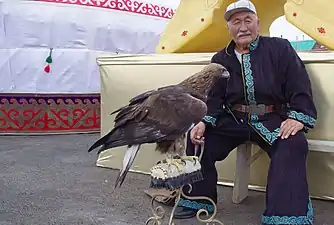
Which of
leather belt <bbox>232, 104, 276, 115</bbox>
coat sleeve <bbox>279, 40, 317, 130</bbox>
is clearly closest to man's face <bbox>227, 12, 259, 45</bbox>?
coat sleeve <bbox>279, 40, 317, 130</bbox>

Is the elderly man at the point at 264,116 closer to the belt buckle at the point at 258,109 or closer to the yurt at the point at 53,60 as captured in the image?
the belt buckle at the point at 258,109

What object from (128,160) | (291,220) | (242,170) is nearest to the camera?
(128,160)

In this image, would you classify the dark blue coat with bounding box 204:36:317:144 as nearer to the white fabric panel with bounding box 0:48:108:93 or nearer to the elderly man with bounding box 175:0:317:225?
the elderly man with bounding box 175:0:317:225

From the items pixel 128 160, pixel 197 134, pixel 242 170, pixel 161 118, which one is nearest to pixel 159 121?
pixel 161 118

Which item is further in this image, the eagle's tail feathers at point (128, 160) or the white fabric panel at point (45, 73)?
the white fabric panel at point (45, 73)

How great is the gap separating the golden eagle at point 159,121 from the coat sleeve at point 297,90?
46cm

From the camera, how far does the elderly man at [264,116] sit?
159 cm

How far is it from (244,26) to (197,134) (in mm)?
418

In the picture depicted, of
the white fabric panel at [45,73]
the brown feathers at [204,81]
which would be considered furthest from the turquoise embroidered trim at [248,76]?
the white fabric panel at [45,73]

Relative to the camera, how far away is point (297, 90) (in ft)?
5.56

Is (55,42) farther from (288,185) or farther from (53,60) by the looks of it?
(288,185)

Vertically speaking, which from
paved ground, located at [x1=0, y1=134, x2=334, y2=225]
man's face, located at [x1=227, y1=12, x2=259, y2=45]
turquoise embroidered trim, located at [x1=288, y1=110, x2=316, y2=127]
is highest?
man's face, located at [x1=227, y1=12, x2=259, y2=45]

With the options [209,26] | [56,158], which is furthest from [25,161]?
[209,26]

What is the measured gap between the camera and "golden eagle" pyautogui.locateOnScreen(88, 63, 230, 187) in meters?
1.28
